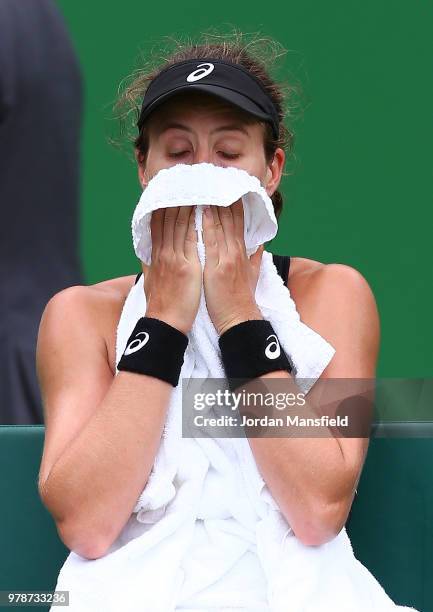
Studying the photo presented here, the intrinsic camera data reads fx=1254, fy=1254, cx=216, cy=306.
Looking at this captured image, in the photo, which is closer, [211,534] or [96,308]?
[211,534]

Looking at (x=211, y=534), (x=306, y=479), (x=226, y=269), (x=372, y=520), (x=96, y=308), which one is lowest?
(x=372, y=520)

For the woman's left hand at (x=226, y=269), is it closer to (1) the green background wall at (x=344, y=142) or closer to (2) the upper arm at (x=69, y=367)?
(2) the upper arm at (x=69, y=367)

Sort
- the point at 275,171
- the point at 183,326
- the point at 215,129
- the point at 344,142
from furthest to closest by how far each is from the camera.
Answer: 1. the point at 344,142
2. the point at 275,171
3. the point at 215,129
4. the point at 183,326

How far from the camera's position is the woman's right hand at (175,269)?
2.14 meters

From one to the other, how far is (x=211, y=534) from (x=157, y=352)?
31 centimetres

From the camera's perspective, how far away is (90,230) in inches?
128

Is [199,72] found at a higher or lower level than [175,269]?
higher

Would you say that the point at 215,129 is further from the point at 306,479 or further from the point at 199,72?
the point at 306,479

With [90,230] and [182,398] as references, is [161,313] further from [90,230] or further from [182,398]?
[90,230]

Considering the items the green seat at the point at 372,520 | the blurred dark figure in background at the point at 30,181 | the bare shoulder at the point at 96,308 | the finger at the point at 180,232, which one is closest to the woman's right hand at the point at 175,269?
the finger at the point at 180,232

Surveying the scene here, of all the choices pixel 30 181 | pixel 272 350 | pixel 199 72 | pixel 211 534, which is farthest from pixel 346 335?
pixel 30 181

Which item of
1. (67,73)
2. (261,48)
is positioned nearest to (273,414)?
(261,48)

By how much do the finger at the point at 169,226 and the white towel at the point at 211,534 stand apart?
0.04m

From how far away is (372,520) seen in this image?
2.45 metres
